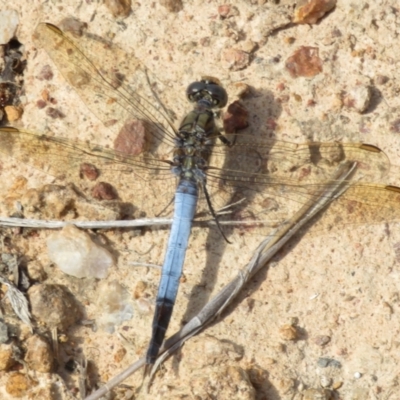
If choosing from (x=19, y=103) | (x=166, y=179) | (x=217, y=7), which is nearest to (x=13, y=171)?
(x=19, y=103)

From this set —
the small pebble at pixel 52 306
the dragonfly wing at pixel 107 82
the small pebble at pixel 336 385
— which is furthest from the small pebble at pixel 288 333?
the dragonfly wing at pixel 107 82

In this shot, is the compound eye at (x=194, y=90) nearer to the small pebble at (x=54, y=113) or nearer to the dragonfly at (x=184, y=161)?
the dragonfly at (x=184, y=161)

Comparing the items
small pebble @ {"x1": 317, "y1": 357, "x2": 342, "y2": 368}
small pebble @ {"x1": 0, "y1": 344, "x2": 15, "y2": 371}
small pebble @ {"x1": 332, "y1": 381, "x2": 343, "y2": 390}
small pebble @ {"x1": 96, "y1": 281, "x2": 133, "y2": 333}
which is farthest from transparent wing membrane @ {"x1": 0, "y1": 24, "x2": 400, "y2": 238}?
small pebble @ {"x1": 0, "y1": 344, "x2": 15, "y2": 371}

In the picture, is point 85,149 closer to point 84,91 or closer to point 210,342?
point 84,91

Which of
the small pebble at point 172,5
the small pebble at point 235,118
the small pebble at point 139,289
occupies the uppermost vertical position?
the small pebble at point 172,5

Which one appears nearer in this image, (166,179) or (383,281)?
(383,281)

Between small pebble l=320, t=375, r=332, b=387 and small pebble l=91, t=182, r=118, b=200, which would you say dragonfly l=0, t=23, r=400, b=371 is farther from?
small pebble l=320, t=375, r=332, b=387

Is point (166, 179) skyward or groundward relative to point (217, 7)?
groundward
